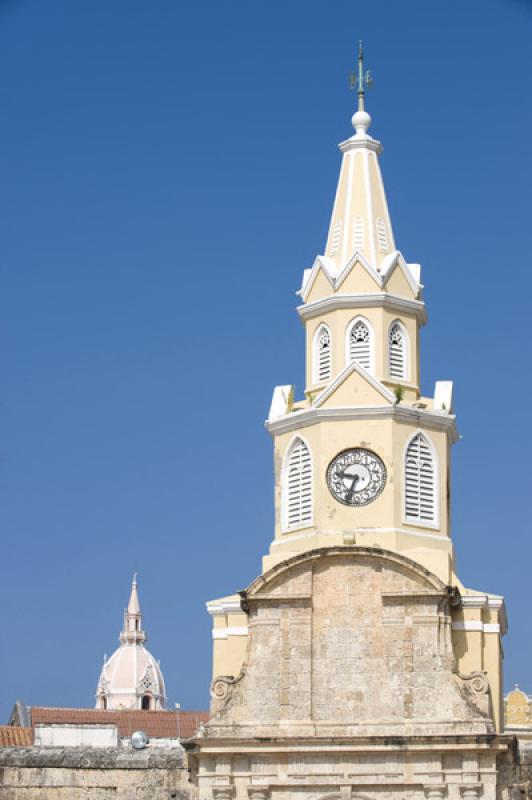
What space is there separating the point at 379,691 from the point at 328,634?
1.85 meters

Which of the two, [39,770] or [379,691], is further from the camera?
[39,770]

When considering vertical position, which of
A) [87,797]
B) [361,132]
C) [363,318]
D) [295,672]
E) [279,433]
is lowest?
[87,797]

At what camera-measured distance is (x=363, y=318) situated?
45438 millimetres

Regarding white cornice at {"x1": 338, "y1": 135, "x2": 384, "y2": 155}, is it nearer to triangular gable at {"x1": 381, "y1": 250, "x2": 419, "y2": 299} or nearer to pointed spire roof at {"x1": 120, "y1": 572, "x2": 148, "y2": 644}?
triangular gable at {"x1": 381, "y1": 250, "x2": 419, "y2": 299}

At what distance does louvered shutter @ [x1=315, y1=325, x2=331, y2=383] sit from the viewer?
45.7 metres

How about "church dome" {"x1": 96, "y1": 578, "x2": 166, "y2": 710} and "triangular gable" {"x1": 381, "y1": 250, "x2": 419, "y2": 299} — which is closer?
"triangular gable" {"x1": 381, "y1": 250, "x2": 419, "y2": 299}

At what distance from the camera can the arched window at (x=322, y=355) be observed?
4572 cm

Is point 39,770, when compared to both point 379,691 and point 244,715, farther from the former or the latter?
point 379,691

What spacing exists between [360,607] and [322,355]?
7043 mm

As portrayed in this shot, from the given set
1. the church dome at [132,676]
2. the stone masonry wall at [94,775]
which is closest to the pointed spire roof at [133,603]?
the church dome at [132,676]

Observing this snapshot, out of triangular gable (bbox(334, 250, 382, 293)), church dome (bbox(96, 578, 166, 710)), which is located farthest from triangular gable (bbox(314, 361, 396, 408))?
church dome (bbox(96, 578, 166, 710))

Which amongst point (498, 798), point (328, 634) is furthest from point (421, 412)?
point (498, 798)

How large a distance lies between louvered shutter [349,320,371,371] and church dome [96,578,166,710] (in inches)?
2542

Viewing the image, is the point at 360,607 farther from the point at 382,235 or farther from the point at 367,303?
the point at 382,235
